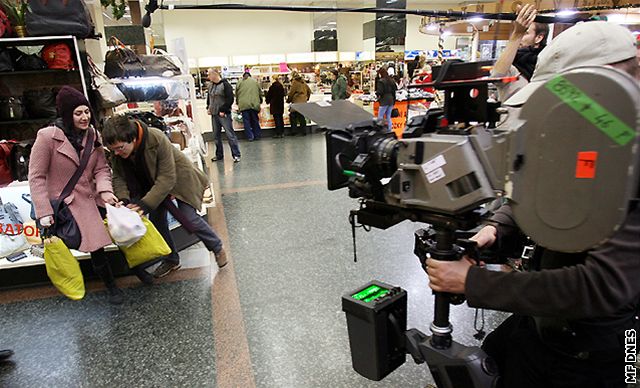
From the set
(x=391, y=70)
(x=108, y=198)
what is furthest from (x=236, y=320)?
(x=391, y=70)

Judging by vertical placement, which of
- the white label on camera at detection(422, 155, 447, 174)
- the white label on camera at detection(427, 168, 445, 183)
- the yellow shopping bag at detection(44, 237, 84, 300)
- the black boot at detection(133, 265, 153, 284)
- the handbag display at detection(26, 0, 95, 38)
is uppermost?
the handbag display at detection(26, 0, 95, 38)

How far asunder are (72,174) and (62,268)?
0.59 metres

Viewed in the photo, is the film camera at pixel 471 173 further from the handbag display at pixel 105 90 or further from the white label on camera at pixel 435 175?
the handbag display at pixel 105 90

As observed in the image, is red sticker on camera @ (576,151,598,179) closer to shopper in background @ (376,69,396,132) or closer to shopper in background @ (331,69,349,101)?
shopper in background @ (376,69,396,132)

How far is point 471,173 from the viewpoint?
0.90 metres

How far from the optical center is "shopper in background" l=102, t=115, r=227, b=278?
258cm

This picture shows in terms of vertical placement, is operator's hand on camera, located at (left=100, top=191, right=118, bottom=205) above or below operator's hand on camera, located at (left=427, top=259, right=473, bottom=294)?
below

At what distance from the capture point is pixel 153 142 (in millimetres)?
2723

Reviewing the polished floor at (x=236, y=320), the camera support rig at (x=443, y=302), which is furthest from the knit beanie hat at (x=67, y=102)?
the camera support rig at (x=443, y=302)

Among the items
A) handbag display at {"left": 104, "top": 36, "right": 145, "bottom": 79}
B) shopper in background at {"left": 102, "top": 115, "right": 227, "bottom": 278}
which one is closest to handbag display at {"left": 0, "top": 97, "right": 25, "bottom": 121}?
handbag display at {"left": 104, "top": 36, "right": 145, "bottom": 79}

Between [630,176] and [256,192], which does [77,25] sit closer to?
[256,192]

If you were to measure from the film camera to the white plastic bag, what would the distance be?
174cm

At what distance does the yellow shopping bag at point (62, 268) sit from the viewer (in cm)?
250

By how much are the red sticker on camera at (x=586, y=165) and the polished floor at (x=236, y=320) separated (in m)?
1.53
